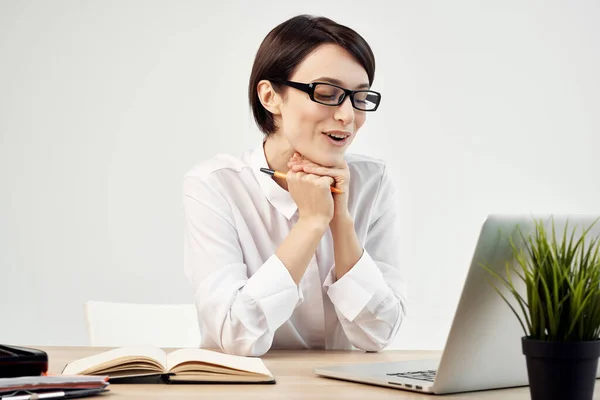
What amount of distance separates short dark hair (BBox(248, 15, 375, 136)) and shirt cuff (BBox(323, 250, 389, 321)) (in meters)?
0.51

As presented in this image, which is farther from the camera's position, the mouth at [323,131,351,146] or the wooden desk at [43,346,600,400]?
the mouth at [323,131,351,146]

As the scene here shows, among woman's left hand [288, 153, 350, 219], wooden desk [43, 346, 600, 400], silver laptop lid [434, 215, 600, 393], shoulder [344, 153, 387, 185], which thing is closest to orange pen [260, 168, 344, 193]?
woman's left hand [288, 153, 350, 219]

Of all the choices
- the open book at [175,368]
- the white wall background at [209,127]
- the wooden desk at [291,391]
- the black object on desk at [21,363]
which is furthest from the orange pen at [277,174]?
the white wall background at [209,127]

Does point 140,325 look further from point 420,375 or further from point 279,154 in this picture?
point 420,375

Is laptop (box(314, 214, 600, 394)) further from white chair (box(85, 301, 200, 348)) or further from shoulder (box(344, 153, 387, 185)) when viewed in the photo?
white chair (box(85, 301, 200, 348))

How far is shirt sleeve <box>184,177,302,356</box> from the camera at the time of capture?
66.5 inches

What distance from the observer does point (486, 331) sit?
1052mm

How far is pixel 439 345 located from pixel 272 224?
2.58 meters

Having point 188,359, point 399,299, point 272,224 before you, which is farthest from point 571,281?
point 272,224

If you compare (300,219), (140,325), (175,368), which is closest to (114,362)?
(175,368)

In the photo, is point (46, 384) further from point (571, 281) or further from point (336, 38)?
point (336, 38)

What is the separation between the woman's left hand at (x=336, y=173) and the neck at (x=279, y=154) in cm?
8

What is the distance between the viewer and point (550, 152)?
4414mm

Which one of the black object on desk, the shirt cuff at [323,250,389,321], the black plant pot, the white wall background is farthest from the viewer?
the white wall background
